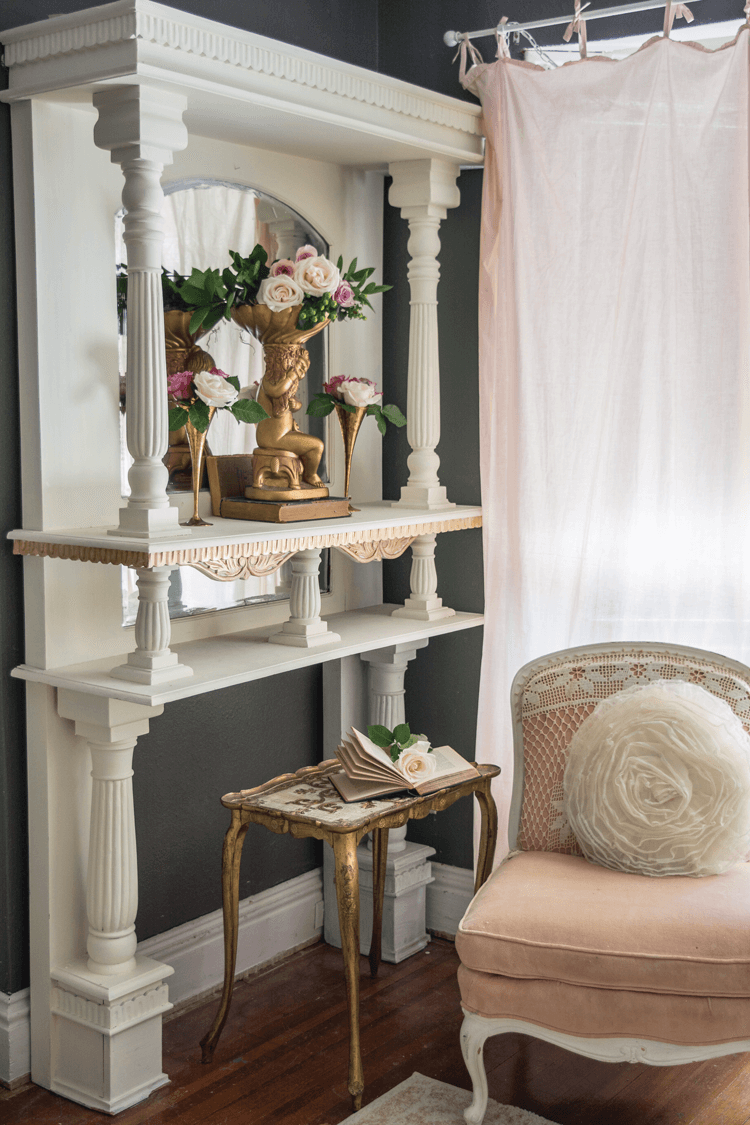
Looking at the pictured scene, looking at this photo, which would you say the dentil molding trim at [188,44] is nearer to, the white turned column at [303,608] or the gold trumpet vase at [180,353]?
the gold trumpet vase at [180,353]

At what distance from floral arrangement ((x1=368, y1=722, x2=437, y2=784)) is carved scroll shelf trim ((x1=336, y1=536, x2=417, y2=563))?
41cm

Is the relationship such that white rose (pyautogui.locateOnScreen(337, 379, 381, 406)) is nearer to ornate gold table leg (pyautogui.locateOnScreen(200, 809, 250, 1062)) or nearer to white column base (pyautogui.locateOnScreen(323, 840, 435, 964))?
ornate gold table leg (pyautogui.locateOnScreen(200, 809, 250, 1062))

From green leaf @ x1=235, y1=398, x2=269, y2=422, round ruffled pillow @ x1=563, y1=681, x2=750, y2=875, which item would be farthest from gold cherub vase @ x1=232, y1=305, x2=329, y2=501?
round ruffled pillow @ x1=563, y1=681, x2=750, y2=875

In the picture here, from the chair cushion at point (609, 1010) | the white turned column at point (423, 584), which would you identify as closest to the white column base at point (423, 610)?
the white turned column at point (423, 584)

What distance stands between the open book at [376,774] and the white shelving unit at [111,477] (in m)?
0.24

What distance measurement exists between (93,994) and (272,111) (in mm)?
1848

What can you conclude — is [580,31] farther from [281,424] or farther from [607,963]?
[607,963]

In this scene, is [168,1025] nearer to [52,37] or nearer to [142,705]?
[142,705]

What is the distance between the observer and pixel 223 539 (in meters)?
2.29

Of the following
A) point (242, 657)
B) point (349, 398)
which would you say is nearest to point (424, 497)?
point (349, 398)

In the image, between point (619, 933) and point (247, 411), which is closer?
point (619, 933)

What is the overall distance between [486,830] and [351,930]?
0.52 m

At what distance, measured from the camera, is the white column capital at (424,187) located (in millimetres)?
2865

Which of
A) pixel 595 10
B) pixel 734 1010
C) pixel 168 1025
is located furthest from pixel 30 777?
pixel 595 10
